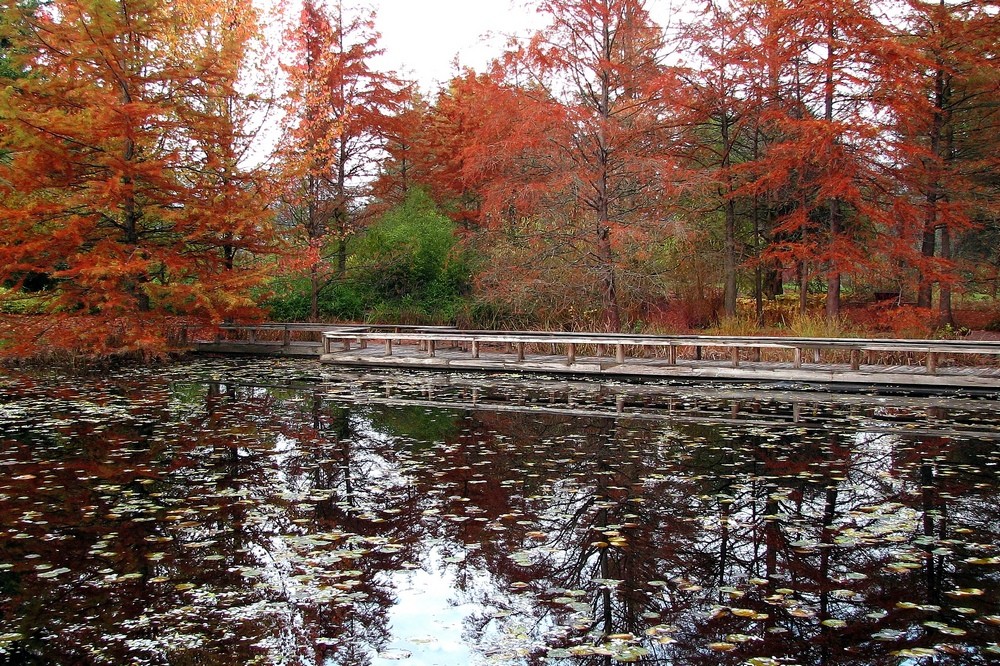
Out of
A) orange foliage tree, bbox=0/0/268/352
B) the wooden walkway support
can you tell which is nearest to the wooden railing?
the wooden walkway support

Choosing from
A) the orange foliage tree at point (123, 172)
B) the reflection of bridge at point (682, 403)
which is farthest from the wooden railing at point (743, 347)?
the orange foliage tree at point (123, 172)

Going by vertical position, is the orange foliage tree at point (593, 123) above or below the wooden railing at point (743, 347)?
above

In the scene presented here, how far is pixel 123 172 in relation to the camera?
17109 mm

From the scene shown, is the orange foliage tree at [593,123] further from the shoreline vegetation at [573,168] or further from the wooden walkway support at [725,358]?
the wooden walkway support at [725,358]

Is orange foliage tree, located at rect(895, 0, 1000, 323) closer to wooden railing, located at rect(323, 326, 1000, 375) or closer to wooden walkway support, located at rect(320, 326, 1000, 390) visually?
wooden railing, located at rect(323, 326, 1000, 375)

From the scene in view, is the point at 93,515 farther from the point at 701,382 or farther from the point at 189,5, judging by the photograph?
the point at 189,5

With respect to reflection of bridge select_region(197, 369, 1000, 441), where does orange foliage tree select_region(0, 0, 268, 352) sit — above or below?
above

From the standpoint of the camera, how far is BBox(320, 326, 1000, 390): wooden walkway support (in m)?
13.0

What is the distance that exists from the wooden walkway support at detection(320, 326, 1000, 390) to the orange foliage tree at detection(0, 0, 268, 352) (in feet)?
12.9

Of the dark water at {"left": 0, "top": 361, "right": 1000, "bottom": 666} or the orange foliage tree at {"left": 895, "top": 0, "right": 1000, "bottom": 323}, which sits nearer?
the dark water at {"left": 0, "top": 361, "right": 1000, "bottom": 666}

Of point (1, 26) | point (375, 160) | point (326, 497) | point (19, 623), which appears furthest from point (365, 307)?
point (19, 623)

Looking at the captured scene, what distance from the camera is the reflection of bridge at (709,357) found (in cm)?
Answer: 1303

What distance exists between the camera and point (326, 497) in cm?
664

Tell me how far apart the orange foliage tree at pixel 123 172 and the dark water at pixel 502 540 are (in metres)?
8.10
